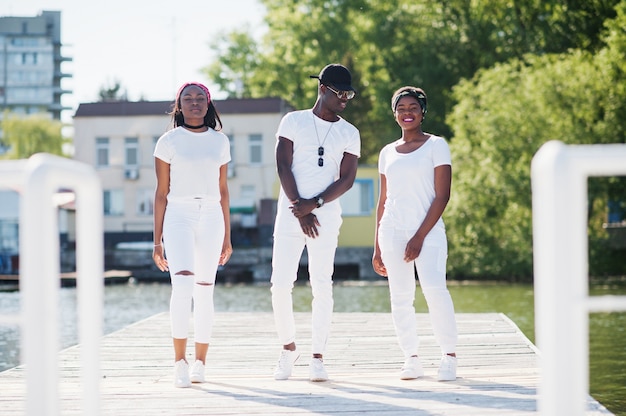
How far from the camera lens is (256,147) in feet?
141

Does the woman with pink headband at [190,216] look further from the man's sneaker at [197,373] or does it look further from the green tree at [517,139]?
the green tree at [517,139]

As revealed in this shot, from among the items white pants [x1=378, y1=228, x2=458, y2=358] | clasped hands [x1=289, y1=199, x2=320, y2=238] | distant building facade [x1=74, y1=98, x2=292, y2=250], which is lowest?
white pants [x1=378, y1=228, x2=458, y2=358]

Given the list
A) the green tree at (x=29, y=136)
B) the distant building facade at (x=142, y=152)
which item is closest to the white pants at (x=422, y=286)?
the distant building facade at (x=142, y=152)

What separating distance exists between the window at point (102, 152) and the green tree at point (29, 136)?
26.7 meters

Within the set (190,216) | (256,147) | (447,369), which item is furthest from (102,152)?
(447,369)

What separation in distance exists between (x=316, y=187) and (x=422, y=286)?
720mm

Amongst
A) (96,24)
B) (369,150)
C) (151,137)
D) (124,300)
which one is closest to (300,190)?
(124,300)

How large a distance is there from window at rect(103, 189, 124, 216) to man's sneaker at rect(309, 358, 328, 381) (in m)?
39.0

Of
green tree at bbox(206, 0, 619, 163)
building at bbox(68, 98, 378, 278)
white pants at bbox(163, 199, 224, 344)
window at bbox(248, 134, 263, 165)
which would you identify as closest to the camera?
Result: white pants at bbox(163, 199, 224, 344)

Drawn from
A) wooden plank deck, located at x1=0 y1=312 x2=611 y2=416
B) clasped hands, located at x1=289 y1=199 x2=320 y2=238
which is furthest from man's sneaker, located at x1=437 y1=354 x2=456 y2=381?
clasped hands, located at x1=289 y1=199 x2=320 y2=238

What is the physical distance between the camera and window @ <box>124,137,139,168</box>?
4378 cm

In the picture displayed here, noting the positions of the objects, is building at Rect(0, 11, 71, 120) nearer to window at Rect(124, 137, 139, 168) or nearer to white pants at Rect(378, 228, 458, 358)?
window at Rect(124, 137, 139, 168)

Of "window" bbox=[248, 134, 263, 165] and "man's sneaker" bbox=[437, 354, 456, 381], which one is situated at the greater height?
"window" bbox=[248, 134, 263, 165]

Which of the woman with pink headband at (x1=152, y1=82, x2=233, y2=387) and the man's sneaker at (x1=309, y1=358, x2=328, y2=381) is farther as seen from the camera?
the man's sneaker at (x1=309, y1=358, x2=328, y2=381)
